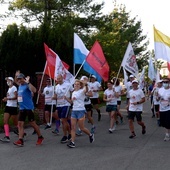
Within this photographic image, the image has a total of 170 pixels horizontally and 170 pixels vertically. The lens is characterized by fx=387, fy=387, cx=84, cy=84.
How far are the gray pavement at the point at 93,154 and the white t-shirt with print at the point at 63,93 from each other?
3.29 ft

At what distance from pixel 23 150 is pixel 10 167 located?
5.60 ft

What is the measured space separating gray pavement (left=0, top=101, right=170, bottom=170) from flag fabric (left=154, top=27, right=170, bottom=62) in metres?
2.27

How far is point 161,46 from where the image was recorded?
11.3 metres

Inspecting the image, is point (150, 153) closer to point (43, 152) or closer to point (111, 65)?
point (43, 152)

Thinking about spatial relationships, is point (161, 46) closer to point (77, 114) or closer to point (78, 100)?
point (78, 100)

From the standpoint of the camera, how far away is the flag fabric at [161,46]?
11142 mm

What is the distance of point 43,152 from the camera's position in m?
8.53

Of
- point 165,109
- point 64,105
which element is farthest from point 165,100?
point 64,105

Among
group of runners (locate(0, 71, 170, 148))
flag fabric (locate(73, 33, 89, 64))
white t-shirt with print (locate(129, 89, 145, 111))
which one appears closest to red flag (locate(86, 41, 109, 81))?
flag fabric (locate(73, 33, 89, 64))

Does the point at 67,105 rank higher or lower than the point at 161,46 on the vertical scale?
lower

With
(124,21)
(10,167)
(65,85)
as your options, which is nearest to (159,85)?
(65,85)

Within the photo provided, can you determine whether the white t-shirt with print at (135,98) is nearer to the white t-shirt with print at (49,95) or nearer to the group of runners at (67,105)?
the group of runners at (67,105)

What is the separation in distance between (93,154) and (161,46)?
449 centimetres

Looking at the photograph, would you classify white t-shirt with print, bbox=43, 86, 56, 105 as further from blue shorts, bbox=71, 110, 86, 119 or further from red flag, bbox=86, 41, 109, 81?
blue shorts, bbox=71, 110, 86, 119
